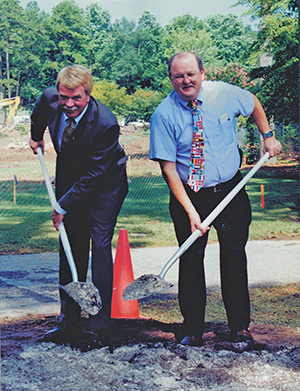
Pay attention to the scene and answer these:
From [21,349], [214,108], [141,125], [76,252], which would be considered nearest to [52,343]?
[21,349]

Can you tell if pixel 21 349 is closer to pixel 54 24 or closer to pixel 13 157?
pixel 13 157

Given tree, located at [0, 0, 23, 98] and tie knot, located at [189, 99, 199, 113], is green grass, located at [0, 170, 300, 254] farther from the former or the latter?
tree, located at [0, 0, 23, 98]

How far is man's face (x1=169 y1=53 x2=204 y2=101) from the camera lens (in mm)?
3598

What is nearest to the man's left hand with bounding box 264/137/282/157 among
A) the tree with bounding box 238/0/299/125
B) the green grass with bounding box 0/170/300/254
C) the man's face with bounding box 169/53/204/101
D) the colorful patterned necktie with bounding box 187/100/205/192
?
the colorful patterned necktie with bounding box 187/100/205/192

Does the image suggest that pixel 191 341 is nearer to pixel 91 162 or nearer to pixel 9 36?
pixel 91 162

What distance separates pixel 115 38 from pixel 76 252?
79.7m

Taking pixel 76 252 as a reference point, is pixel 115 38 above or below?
above

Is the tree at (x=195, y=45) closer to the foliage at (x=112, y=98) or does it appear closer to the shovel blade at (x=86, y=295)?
the foliage at (x=112, y=98)

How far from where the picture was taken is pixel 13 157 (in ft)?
83.4

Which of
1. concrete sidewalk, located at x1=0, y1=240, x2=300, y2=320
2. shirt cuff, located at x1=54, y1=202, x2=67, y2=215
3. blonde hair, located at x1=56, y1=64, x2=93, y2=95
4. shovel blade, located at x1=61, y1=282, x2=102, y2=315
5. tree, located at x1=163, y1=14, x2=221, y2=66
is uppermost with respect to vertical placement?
tree, located at x1=163, y1=14, x2=221, y2=66

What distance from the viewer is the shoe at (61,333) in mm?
3910

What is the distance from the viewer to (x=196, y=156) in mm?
3711

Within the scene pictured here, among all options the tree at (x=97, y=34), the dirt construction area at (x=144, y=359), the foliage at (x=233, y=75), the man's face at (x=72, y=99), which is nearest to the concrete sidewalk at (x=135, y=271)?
the dirt construction area at (x=144, y=359)

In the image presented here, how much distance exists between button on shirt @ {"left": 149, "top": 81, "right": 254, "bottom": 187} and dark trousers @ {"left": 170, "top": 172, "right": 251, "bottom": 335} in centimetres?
13
